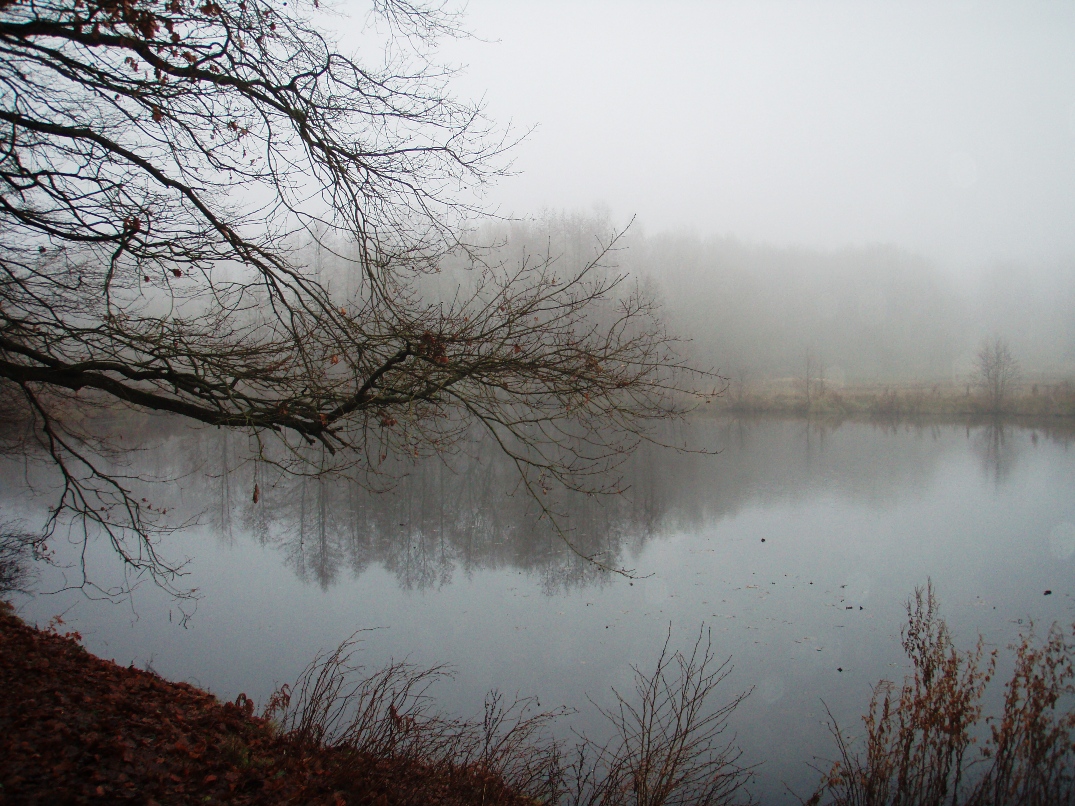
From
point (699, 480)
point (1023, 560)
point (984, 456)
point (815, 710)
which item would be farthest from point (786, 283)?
point (815, 710)

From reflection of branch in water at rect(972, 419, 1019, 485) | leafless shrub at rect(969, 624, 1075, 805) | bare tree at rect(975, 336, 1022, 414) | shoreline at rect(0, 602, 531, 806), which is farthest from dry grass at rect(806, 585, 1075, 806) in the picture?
bare tree at rect(975, 336, 1022, 414)

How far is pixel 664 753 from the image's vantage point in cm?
485

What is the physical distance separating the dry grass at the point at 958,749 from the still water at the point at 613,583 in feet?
1.28

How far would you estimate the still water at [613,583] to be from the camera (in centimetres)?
643

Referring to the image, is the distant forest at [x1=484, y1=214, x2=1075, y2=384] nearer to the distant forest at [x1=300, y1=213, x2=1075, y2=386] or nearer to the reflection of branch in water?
the distant forest at [x1=300, y1=213, x2=1075, y2=386]

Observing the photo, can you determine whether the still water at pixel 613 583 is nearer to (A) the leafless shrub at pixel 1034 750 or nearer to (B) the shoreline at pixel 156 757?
(A) the leafless shrub at pixel 1034 750

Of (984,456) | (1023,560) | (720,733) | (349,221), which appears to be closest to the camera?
(349,221)

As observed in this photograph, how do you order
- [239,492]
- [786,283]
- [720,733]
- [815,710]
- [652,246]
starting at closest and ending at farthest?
[720,733]
[815,710]
[239,492]
[652,246]
[786,283]

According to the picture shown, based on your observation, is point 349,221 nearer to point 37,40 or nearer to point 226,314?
point 226,314

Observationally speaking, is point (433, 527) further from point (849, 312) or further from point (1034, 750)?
point (849, 312)

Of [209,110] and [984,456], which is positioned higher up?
[209,110]

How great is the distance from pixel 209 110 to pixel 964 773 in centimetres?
683

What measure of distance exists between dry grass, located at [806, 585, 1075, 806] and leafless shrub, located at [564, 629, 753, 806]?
77 cm

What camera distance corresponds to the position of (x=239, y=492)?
1628cm
